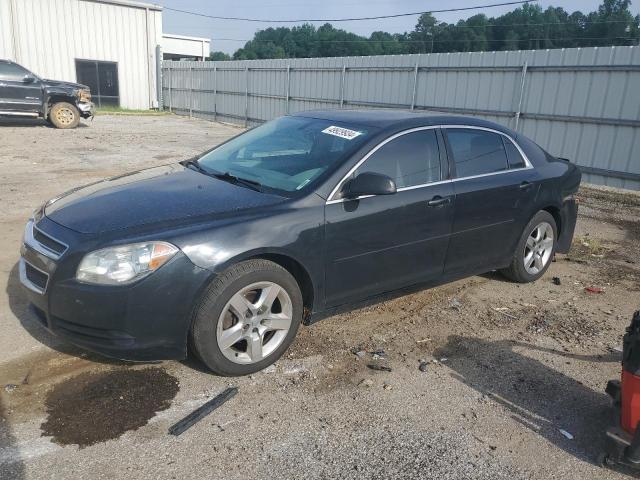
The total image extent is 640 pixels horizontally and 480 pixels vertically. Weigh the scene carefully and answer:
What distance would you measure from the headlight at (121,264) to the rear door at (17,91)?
16.2 m

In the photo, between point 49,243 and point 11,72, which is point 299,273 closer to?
point 49,243

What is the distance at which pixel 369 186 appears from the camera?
12.1 feet

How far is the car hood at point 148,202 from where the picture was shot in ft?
10.9

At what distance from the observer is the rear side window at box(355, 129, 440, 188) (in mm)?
4047

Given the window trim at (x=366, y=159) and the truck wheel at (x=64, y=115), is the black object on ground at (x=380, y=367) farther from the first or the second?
the truck wheel at (x=64, y=115)

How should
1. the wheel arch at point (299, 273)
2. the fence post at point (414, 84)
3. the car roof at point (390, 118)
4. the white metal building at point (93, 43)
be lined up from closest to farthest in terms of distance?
the wheel arch at point (299, 273)
the car roof at point (390, 118)
the fence post at point (414, 84)
the white metal building at point (93, 43)

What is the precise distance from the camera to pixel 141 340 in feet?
10.3

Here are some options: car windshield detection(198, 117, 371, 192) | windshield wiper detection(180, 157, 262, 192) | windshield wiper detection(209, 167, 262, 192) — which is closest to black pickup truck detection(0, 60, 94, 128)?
car windshield detection(198, 117, 371, 192)

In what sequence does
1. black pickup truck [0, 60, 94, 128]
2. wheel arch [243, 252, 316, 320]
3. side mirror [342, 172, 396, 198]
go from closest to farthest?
wheel arch [243, 252, 316, 320], side mirror [342, 172, 396, 198], black pickup truck [0, 60, 94, 128]

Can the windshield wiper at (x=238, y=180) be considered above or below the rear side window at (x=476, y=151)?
below

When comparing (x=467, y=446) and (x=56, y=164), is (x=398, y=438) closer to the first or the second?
(x=467, y=446)

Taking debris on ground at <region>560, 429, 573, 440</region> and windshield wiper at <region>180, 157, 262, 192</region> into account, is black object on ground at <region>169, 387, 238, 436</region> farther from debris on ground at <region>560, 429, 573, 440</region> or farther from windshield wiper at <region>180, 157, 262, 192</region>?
debris on ground at <region>560, 429, 573, 440</region>

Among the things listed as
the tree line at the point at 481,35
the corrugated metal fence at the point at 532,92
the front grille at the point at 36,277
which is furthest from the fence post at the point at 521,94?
the tree line at the point at 481,35

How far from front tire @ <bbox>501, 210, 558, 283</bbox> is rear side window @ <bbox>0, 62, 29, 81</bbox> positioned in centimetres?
1646
